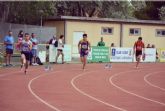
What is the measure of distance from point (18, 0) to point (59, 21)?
3701mm

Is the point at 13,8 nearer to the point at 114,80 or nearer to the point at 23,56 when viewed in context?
the point at 23,56

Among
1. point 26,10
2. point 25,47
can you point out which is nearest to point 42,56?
point 25,47

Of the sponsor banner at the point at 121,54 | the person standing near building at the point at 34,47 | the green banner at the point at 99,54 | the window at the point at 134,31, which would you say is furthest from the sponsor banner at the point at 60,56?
the window at the point at 134,31

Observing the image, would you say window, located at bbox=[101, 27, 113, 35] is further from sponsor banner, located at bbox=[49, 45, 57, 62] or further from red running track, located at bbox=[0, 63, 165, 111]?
red running track, located at bbox=[0, 63, 165, 111]

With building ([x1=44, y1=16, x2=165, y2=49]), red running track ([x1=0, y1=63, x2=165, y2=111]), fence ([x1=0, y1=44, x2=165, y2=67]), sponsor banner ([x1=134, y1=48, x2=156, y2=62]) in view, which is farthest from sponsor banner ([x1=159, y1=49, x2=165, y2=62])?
red running track ([x1=0, y1=63, x2=165, y2=111])

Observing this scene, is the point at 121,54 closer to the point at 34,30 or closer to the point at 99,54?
the point at 99,54

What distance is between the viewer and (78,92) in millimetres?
14922

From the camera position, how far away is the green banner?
31844 mm

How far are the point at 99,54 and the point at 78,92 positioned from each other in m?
17.2

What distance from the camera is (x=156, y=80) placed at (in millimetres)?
20391

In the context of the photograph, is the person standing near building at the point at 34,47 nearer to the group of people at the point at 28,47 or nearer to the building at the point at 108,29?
the group of people at the point at 28,47

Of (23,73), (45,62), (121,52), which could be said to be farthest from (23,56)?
(121,52)

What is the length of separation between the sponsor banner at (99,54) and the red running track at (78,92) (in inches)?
411

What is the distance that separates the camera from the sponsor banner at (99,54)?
104ft
